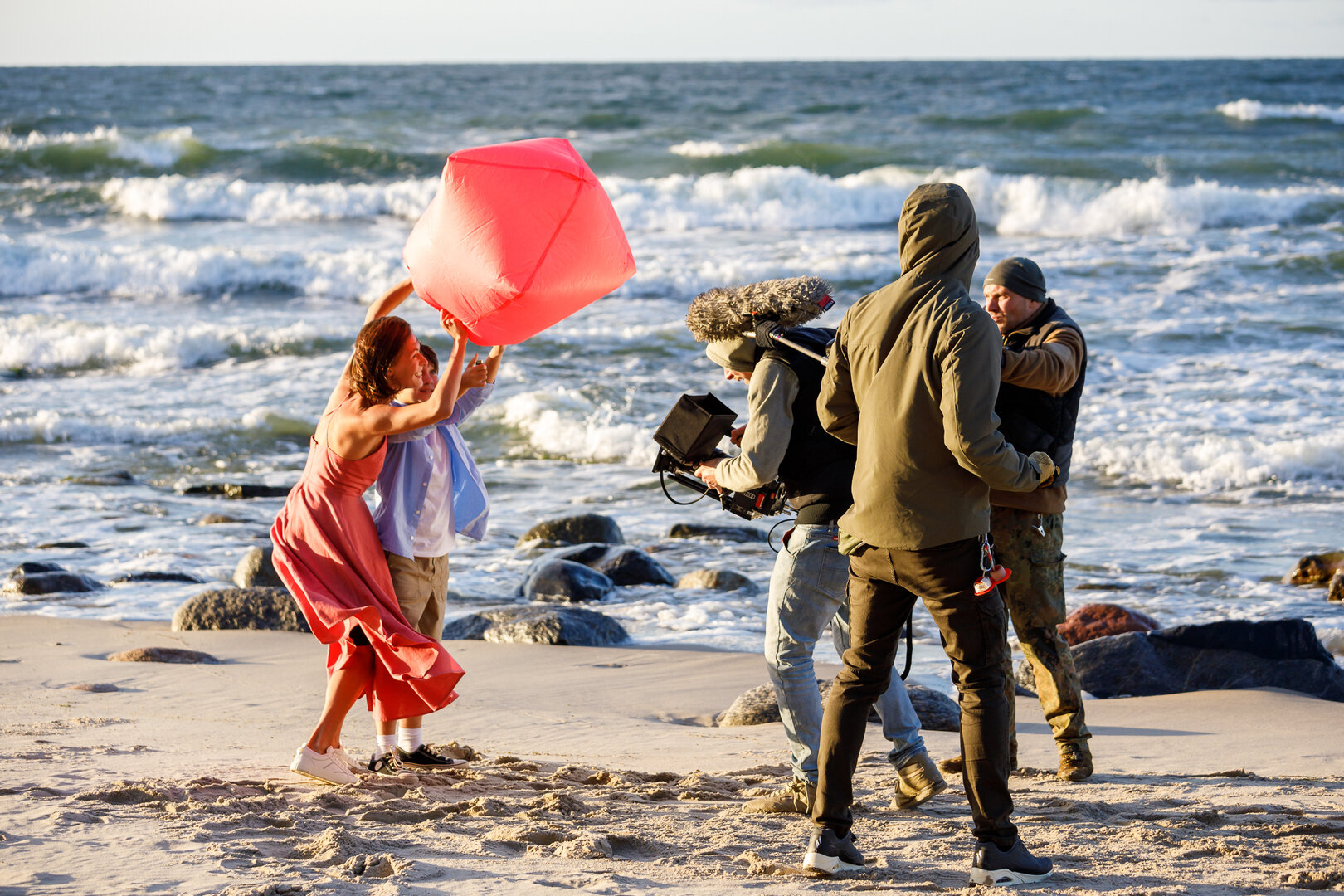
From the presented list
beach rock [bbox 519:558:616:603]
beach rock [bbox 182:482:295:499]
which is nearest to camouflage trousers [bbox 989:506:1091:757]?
beach rock [bbox 519:558:616:603]

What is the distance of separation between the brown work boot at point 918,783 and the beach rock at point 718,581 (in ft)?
12.1

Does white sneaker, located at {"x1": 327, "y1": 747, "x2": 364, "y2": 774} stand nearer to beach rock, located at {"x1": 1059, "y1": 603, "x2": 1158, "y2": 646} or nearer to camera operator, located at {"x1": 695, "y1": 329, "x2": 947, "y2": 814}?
camera operator, located at {"x1": 695, "y1": 329, "x2": 947, "y2": 814}

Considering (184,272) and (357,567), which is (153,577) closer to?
(357,567)

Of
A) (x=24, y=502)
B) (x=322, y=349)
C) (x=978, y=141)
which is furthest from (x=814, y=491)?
(x=978, y=141)

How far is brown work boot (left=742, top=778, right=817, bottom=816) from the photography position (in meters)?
3.80

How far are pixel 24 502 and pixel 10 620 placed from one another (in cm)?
332

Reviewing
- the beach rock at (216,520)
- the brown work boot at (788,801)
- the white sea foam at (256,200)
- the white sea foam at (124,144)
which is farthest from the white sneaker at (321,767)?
the white sea foam at (124,144)

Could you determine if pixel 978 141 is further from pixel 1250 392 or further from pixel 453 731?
pixel 453 731

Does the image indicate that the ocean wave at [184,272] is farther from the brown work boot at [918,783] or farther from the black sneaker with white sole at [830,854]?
the black sneaker with white sole at [830,854]

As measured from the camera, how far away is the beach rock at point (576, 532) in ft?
28.4

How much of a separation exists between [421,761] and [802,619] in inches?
60.0

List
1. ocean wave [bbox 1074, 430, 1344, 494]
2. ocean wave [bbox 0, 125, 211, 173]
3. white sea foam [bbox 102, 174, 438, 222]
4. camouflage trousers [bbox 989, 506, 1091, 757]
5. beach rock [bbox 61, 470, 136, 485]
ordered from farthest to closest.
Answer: ocean wave [bbox 0, 125, 211, 173]
white sea foam [bbox 102, 174, 438, 222]
beach rock [bbox 61, 470, 136, 485]
ocean wave [bbox 1074, 430, 1344, 494]
camouflage trousers [bbox 989, 506, 1091, 757]

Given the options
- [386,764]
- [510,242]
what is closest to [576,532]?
[386,764]

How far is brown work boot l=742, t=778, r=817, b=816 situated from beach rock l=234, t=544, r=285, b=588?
15.3 ft
